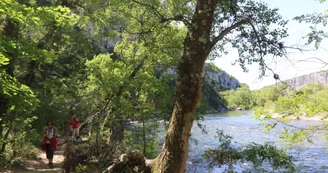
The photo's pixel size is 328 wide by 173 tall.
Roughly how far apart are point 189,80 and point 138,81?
4.65m

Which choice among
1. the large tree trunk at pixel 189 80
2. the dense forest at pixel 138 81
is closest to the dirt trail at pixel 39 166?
the dense forest at pixel 138 81

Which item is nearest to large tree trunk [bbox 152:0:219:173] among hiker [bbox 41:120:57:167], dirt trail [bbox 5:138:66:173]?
dirt trail [bbox 5:138:66:173]

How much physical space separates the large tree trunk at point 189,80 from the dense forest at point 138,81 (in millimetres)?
16

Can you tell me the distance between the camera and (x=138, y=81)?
9492mm

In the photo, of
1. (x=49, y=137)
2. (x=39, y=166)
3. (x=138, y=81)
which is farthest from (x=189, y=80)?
(x=39, y=166)

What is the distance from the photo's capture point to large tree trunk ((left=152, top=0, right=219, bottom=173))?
4.98 meters

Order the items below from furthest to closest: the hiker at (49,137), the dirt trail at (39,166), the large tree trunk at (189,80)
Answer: the hiker at (49,137) → the dirt trail at (39,166) → the large tree trunk at (189,80)

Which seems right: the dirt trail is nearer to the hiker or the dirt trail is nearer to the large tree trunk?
the hiker

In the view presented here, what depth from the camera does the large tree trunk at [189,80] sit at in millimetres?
4977

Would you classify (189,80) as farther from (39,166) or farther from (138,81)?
(39,166)

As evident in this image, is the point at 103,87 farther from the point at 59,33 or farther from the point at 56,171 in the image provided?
the point at 59,33

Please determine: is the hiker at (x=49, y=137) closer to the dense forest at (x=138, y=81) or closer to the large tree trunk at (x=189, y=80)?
the dense forest at (x=138, y=81)

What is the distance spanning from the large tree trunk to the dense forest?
16 mm

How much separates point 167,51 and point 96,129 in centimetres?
333
